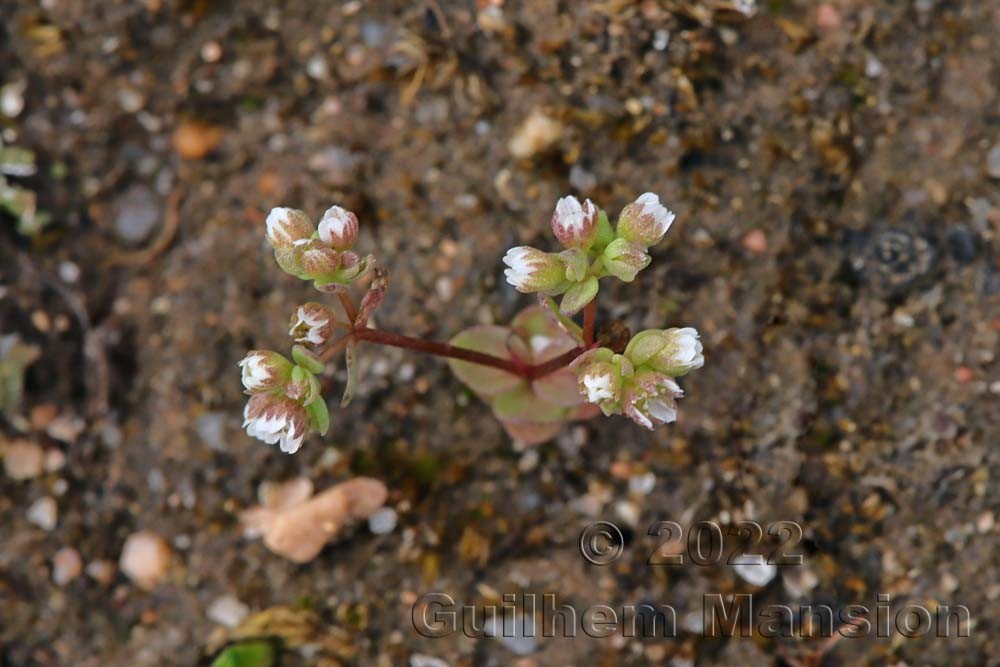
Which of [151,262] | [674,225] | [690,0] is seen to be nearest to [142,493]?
[151,262]

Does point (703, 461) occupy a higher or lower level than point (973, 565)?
higher

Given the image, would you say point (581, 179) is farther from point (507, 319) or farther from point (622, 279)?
point (622, 279)

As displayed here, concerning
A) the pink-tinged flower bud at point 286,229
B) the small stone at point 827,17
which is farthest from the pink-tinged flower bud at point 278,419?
the small stone at point 827,17

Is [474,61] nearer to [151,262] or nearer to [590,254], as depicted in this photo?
[590,254]

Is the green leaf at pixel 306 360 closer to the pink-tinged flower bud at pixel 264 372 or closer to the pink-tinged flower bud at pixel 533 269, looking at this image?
the pink-tinged flower bud at pixel 264 372

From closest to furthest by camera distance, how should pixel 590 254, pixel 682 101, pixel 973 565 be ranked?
pixel 590 254
pixel 973 565
pixel 682 101

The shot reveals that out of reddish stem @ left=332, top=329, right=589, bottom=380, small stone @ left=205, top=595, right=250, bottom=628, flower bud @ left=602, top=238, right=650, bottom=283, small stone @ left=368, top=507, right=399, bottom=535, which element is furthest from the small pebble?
flower bud @ left=602, top=238, right=650, bottom=283
